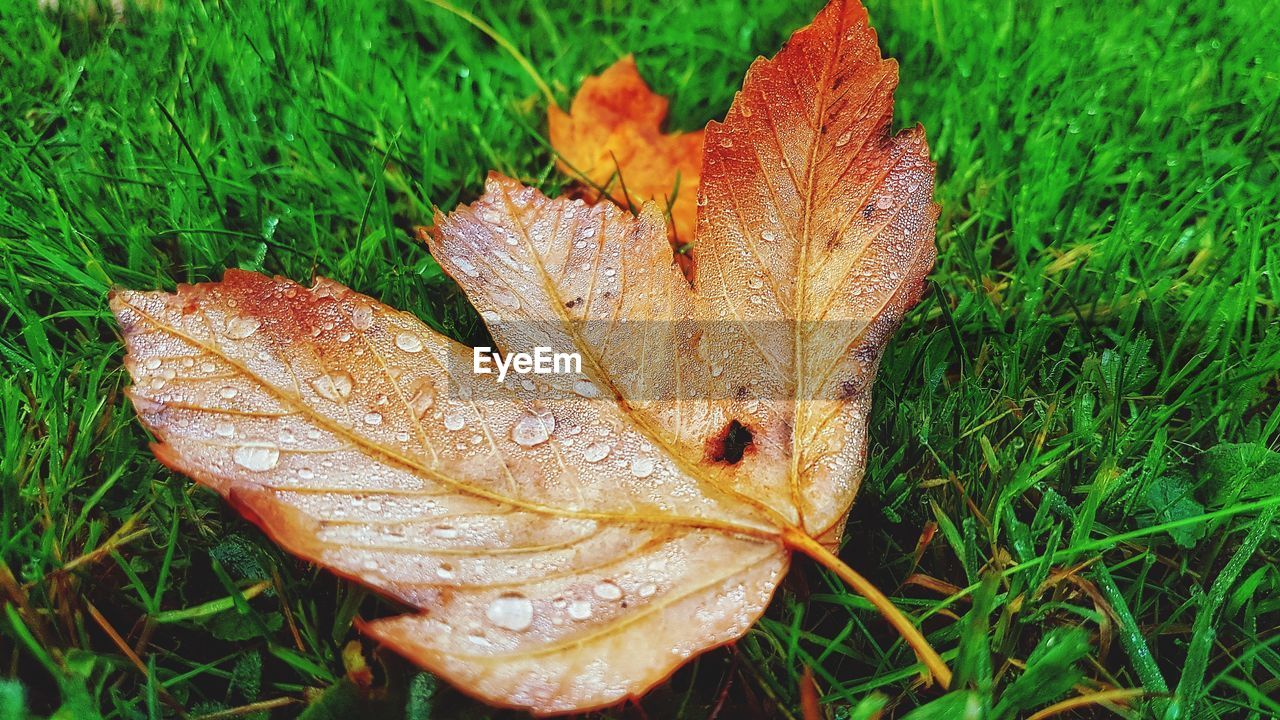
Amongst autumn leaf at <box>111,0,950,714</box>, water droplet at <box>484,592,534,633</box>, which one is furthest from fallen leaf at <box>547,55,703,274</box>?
water droplet at <box>484,592,534,633</box>

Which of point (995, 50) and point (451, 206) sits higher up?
point (995, 50)

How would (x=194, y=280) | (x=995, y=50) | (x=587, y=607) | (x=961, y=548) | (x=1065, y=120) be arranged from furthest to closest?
(x=995, y=50) → (x=1065, y=120) → (x=194, y=280) → (x=961, y=548) → (x=587, y=607)

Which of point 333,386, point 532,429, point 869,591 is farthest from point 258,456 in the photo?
point 869,591

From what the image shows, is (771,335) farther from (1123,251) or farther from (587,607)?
(1123,251)

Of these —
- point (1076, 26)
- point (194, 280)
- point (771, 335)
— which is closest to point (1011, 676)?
point (771, 335)

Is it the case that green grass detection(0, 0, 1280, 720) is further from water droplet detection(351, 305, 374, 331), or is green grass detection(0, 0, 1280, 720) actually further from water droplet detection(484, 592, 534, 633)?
water droplet detection(351, 305, 374, 331)

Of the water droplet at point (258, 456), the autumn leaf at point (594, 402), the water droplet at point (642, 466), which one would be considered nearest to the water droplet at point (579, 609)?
the autumn leaf at point (594, 402)

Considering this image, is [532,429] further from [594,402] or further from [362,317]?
[362,317]

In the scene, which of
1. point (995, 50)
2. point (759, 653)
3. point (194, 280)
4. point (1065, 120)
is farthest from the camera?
point (995, 50)

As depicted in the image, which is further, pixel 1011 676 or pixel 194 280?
pixel 194 280
